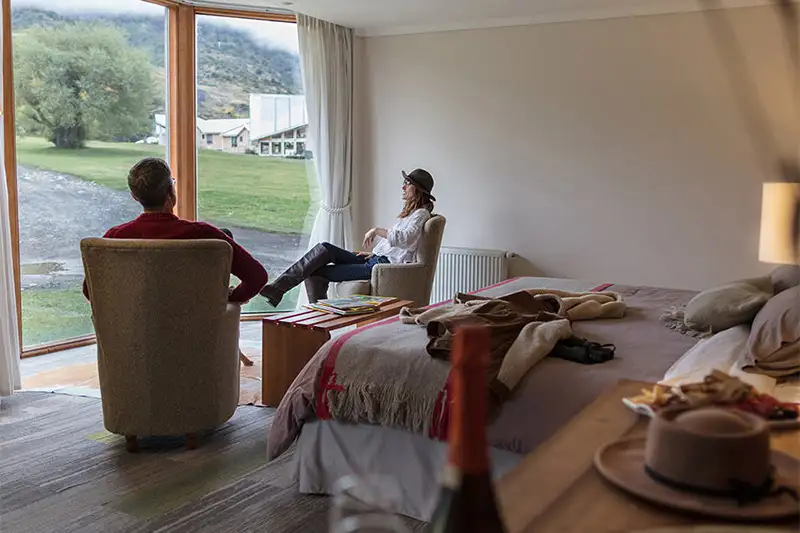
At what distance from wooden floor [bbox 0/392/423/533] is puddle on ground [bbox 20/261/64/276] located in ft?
4.65

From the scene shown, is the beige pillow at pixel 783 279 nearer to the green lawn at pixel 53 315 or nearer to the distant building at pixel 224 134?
the green lawn at pixel 53 315

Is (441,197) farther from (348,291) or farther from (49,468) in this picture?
(49,468)

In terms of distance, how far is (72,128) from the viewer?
4.84 meters

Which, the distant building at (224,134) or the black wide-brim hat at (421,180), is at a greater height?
the distant building at (224,134)

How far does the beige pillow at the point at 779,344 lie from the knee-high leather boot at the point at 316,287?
3.13 metres

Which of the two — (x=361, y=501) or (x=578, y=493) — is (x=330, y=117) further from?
(x=361, y=501)

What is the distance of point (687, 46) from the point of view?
479cm

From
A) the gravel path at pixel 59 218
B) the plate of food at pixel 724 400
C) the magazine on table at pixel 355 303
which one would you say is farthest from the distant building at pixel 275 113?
the plate of food at pixel 724 400

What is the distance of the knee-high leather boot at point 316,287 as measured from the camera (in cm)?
489

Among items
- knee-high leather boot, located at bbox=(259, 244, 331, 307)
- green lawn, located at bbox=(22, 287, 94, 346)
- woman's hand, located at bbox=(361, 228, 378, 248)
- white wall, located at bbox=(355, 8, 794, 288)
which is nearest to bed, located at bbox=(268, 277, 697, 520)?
knee-high leather boot, located at bbox=(259, 244, 331, 307)

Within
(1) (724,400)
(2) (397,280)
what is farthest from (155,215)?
(1) (724,400)

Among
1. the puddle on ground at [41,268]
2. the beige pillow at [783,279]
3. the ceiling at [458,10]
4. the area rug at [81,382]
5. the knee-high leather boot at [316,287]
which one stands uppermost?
the ceiling at [458,10]

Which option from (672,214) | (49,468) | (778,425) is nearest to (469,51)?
(672,214)

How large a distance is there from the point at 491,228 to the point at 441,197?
0.47m
